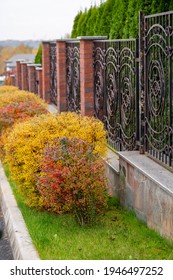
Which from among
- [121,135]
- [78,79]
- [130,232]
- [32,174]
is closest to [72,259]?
[130,232]

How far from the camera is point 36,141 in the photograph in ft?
27.1

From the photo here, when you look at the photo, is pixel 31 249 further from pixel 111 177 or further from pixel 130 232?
pixel 111 177

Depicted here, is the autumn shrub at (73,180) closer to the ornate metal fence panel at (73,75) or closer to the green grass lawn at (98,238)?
the green grass lawn at (98,238)

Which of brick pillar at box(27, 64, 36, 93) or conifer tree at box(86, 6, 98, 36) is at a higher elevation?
conifer tree at box(86, 6, 98, 36)

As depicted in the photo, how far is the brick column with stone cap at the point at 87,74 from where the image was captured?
1138 cm

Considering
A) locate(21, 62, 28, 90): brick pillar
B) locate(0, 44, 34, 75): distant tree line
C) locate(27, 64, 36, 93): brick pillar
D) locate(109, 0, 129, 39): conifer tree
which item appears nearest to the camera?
locate(109, 0, 129, 39): conifer tree

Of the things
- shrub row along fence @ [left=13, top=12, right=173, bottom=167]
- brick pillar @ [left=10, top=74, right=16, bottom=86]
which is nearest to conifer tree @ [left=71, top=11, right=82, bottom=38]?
shrub row along fence @ [left=13, top=12, right=173, bottom=167]

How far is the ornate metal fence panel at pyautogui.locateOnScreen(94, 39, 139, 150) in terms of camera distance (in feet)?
29.0

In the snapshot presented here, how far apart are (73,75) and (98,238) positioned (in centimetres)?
763

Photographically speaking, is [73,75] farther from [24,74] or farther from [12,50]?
[12,50]

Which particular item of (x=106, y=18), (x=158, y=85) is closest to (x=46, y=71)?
(x=106, y=18)

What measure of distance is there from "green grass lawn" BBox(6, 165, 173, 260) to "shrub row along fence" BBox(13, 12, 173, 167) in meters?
0.95

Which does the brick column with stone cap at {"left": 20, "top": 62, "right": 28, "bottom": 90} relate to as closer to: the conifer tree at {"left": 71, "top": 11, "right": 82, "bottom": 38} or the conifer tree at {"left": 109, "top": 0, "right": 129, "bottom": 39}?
the conifer tree at {"left": 71, "top": 11, "right": 82, "bottom": 38}

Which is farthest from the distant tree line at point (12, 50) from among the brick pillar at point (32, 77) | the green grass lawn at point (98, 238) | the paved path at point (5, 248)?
the green grass lawn at point (98, 238)
